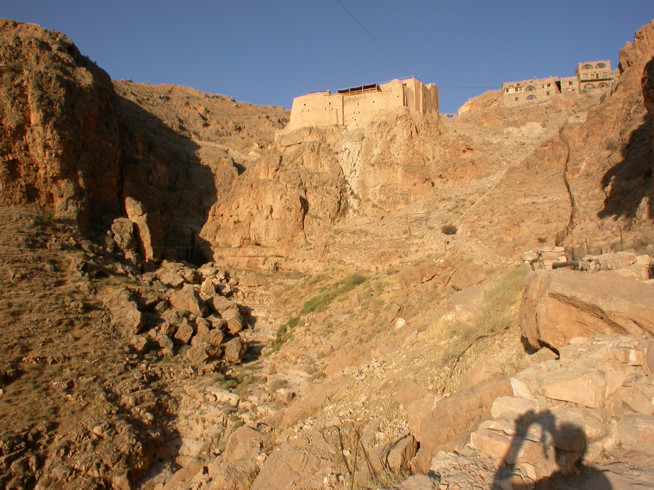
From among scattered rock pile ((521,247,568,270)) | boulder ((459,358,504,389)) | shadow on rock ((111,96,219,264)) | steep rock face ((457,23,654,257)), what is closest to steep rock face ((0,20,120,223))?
shadow on rock ((111,96,219,264))

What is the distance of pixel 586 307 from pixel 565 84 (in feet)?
104

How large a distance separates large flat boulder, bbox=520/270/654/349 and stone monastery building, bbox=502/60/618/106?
27.8 meters

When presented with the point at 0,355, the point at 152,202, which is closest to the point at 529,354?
the point at 0,355

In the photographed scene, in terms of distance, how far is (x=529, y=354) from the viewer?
21.4ft

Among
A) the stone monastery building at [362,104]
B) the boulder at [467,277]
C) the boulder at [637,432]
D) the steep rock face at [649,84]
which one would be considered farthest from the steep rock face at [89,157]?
the boulder at [637,432]

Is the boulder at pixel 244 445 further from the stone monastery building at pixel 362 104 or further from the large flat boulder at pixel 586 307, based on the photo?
the stone monastery building at pixel 362 104

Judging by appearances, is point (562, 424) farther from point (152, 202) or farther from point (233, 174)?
point (233, 174)

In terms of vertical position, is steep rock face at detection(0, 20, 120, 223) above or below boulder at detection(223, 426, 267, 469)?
above

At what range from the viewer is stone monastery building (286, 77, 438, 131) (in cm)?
2722

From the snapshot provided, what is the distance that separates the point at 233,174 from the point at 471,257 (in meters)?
22.2

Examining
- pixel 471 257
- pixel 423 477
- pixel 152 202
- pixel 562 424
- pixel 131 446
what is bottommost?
pixel 131 446

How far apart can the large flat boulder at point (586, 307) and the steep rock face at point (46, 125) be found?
70.2 feet

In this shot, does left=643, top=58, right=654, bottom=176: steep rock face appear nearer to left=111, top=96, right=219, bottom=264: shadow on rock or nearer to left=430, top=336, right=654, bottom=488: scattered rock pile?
left=430, top=336, right=654, bottom=488: scattered rock pile

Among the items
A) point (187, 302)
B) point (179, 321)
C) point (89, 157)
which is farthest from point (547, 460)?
point (89, 157)
